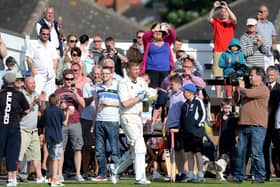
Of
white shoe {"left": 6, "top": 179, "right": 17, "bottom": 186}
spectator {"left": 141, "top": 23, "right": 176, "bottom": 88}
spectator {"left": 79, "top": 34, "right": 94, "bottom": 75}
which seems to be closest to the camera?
white shoe {"left": 6, "top": 179, "right": 17, "bottom": 186}

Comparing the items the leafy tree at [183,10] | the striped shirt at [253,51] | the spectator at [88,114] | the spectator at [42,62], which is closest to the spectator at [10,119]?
the spectator at [88,114]

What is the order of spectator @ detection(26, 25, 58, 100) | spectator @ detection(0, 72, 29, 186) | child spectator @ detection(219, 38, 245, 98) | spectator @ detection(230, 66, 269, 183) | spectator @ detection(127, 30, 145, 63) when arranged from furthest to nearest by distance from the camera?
child spectator @ detection(219, 38, 245, 98) < spectator @ detection(26, 25, 58, 100) < spectator @ detection(127, 30, 145, 63) < spectator @ detection(230, 66, 269, 183) < spectator @ detection(0, 72, 29, 186)

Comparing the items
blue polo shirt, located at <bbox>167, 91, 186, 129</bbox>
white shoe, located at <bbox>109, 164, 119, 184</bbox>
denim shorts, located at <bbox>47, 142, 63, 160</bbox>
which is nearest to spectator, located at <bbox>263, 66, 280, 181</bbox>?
blue polo shirt, located at <bbox>167, 91, 186, 129</bbox>

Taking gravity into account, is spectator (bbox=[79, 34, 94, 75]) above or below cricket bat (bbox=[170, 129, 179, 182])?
above

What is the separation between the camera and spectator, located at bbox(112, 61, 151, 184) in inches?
883

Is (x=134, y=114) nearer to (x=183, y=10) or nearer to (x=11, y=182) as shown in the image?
(x=11, y=182)

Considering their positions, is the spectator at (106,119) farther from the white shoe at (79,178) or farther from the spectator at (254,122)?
the spectator at (254,122)

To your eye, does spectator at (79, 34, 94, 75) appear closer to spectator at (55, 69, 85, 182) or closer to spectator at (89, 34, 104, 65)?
spectator at (89, 34, 104, 65)

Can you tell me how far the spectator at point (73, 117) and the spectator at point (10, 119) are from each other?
66.7 inches

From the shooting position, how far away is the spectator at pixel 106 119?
945 inches

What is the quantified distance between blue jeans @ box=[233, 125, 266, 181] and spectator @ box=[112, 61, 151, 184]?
2178mm

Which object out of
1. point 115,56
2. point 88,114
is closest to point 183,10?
point 115,56

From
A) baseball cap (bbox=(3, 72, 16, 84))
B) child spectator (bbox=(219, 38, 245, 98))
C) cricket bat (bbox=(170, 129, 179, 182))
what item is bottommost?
cricket bat (bbox=(170, 129, 179, 182))

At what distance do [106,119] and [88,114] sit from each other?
5.32 feet
